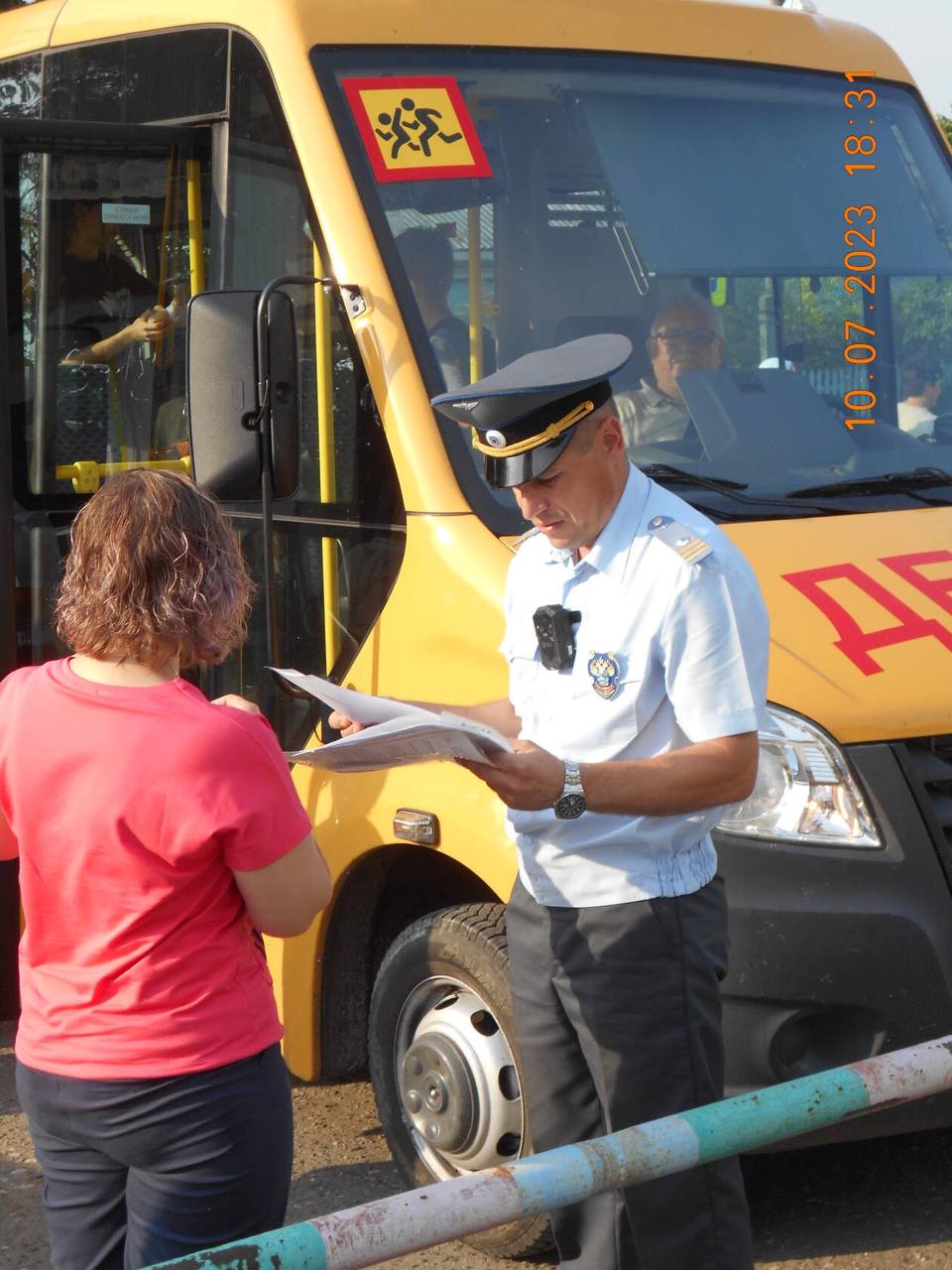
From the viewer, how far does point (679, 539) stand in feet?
8.32

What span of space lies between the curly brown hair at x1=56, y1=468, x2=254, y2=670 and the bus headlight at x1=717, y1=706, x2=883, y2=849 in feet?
3.96

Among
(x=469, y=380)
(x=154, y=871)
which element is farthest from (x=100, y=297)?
(x=154, y=871)

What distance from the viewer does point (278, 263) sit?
394 cm

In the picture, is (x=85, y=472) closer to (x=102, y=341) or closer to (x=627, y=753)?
(x=102, y=341)

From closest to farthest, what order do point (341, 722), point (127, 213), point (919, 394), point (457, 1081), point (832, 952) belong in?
point (341, 722)
point (832, 952)
point (457, 1081)
point (919, 394)
point (127, 213)

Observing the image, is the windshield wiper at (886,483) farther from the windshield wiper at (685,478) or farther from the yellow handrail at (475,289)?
the yellow handrail at (475,289)

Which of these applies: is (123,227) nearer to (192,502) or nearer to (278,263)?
(278,263)

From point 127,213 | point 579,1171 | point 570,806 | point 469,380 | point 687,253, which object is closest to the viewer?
point 579,1171

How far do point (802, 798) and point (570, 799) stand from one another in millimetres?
927

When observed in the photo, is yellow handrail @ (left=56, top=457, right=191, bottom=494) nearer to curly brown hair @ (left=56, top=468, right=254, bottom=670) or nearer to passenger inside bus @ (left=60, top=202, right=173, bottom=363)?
passenger inside bus @ (left=60, top=202, right=173, bottom=363)

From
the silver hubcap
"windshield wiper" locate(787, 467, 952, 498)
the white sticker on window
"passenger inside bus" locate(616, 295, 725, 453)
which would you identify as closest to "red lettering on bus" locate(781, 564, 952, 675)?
"windshield wiper" locate(787, 467, 952, 498)

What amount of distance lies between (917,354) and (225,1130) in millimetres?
2809

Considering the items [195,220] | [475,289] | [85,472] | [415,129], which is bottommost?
[85,472]

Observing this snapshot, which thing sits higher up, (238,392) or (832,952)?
(238,392)
